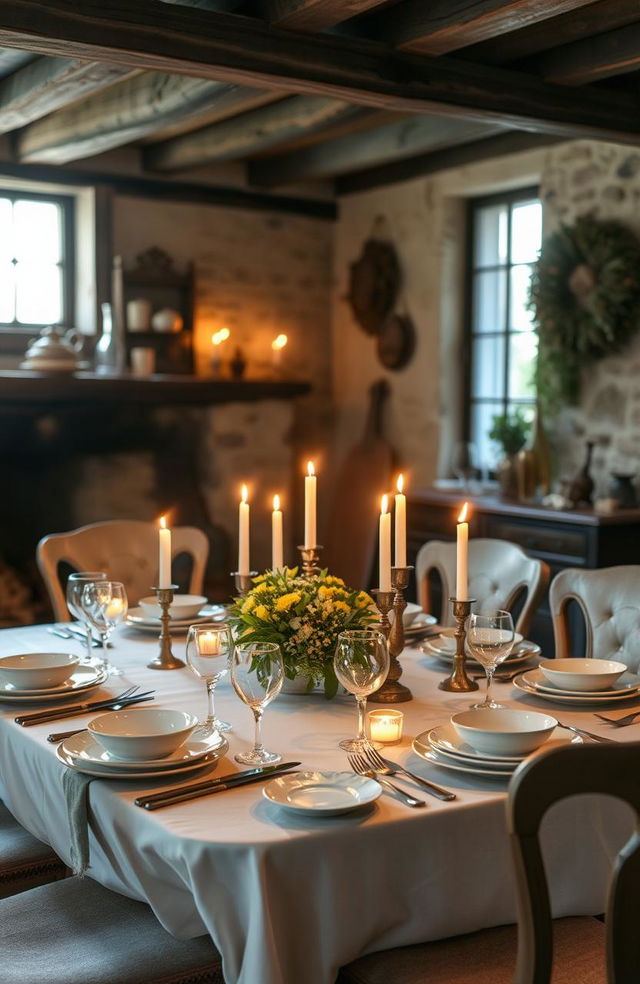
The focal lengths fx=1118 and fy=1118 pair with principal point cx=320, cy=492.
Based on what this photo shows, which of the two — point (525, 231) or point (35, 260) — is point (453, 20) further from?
point (35, 260)

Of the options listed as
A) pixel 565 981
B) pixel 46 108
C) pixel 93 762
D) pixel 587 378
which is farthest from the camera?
pixel 587 378

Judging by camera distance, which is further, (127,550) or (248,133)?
(248,133)

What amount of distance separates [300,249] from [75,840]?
4864 millimetres

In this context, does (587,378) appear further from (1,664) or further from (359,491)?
(1,664)

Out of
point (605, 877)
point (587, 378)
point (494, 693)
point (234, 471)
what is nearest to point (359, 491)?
point (234, 471)

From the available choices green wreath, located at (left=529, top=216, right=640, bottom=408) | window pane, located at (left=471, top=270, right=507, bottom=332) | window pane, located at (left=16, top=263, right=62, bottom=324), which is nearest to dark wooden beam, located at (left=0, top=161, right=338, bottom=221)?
window pane, located at (left=16, top=263, right=62, bottom=324)

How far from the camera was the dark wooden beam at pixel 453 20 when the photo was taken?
2.69 m

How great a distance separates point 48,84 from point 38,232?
1.88 meters

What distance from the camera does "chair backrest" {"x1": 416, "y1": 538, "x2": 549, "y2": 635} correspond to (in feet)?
9.87

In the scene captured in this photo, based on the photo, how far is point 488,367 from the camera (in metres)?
5.65

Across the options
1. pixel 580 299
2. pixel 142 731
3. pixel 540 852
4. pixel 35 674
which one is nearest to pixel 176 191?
pixel 580 299

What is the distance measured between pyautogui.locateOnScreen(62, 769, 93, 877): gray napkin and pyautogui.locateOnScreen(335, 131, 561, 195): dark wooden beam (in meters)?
3.91

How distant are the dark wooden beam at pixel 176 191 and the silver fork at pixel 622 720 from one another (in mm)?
4110

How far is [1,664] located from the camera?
7.74ft
